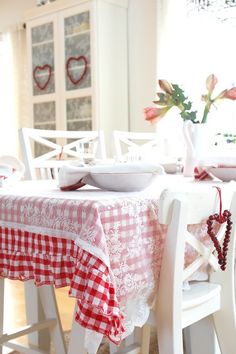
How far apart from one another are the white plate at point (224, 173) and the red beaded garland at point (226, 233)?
0.41 meters

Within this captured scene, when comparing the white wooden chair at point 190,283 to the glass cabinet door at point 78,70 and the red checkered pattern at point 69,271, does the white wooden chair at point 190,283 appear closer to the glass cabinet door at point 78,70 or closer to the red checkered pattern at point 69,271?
the red checkered pattern at point 69,271

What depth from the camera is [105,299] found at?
90 cm

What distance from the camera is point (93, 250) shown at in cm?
91

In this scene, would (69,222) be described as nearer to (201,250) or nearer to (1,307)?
(201,250)

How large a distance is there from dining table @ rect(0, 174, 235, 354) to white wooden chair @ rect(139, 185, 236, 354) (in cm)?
4

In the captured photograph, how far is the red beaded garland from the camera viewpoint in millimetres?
1112

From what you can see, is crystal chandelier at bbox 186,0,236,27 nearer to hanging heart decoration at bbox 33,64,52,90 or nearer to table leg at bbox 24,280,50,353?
hanging heart decoration at bbox 33,64,52,90

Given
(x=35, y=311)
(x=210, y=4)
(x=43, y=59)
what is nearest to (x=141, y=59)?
(x=210, y=4)

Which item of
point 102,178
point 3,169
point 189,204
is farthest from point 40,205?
Result: point 3,169

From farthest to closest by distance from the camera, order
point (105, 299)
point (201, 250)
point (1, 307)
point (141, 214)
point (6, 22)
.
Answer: point (6, 22)
point (1, 307)
point (201, 250)
point (141, 214)
point (105, 299)

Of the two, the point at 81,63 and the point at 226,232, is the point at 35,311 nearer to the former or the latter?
the point at 226,232

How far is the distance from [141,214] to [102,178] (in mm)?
205

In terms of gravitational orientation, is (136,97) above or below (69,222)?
above

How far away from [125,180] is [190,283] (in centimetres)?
36
